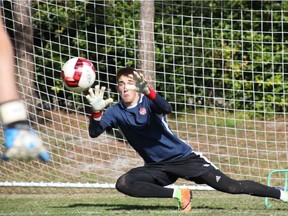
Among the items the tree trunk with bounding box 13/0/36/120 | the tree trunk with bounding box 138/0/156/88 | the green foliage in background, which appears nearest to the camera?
the tree trunk with bounding box 13/0/36/120

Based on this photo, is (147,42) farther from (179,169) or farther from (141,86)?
(141,86)

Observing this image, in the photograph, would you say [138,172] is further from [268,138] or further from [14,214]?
[268,138]

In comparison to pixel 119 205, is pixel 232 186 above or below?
above

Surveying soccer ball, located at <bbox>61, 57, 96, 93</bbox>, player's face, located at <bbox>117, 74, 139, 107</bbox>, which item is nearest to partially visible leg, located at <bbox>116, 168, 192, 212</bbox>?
player's face, located at <bbox>117, 74, 139, 107</bbox>

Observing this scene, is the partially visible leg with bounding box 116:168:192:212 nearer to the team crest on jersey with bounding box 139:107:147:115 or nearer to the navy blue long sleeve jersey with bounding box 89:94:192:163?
the navy blue long sleeve jersey with bounding box 89:94:192:163

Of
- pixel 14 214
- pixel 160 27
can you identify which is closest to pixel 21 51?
pixel 160 27

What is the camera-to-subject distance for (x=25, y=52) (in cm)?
949

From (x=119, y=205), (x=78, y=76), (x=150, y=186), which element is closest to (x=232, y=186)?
(x=150, y=186)

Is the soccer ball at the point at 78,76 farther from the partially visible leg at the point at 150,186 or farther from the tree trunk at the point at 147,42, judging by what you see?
the tree trunk at the point at 147,42

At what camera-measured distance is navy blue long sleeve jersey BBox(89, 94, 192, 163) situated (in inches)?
269

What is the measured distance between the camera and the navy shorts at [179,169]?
271 inches

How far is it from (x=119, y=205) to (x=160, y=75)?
3.59 m

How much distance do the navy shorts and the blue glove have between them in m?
3.71

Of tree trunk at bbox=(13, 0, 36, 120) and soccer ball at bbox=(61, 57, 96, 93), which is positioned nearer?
soccer ball at bbox=(61, 57, 96, 93)
